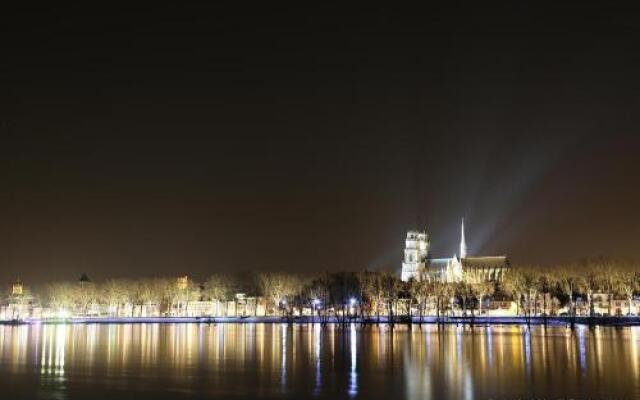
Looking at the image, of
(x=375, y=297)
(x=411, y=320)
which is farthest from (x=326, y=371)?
(x=375, y=297)

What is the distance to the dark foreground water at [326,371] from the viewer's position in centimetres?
3544

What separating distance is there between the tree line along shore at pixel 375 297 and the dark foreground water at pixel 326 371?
56553 mm

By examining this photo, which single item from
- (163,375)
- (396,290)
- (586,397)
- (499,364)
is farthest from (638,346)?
(396,290)

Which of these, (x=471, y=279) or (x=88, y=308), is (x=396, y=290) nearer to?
(x=471, y=279)

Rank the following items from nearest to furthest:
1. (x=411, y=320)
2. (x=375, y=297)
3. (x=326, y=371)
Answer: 1. (x=326, y=371)
2. (x=411, y=320)
3. (x=375, y=297)

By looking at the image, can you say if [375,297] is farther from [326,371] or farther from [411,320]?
[326,371]

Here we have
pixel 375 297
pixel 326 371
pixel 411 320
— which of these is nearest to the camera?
pixel 326 371

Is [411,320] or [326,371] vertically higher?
[411,320]

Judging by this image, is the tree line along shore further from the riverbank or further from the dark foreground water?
the dark foreground water

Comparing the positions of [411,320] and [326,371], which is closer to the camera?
[326,371]

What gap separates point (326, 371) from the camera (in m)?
45.0

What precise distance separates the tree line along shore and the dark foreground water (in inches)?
2227

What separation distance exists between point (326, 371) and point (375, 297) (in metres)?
103

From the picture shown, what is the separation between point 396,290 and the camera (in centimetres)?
14350
